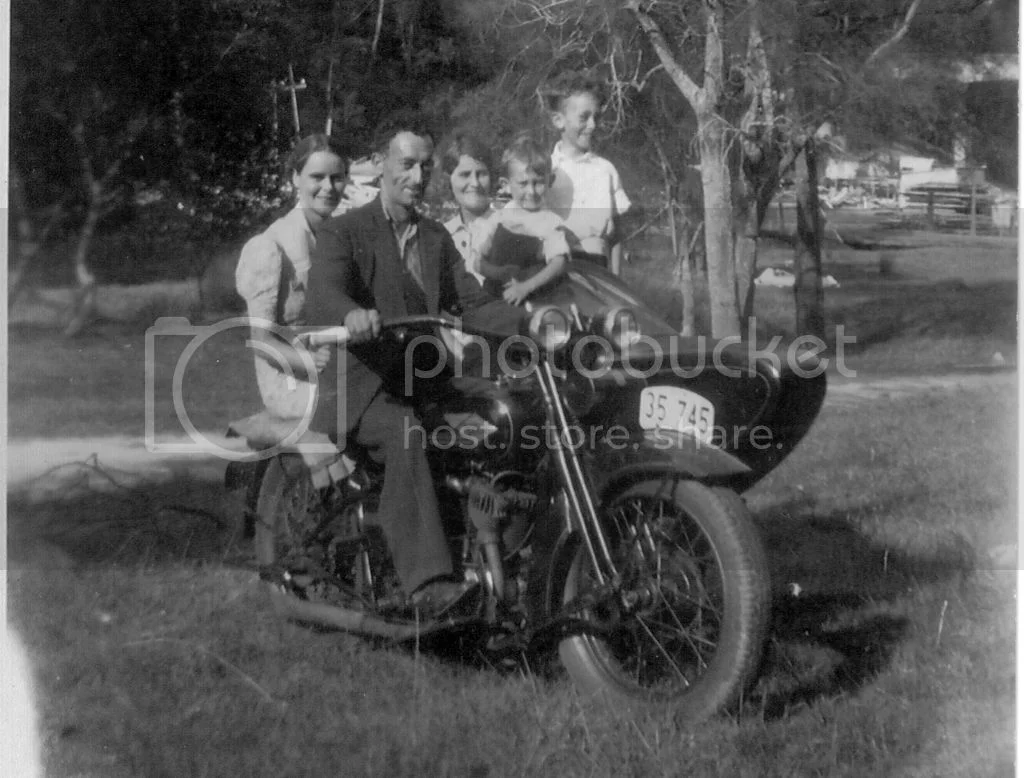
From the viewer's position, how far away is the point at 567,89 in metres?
2.83

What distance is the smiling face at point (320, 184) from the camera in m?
2.84

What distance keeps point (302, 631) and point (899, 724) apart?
1488 millimetres

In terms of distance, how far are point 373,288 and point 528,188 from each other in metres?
0.44

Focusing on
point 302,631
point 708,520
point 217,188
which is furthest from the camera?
point 302,631

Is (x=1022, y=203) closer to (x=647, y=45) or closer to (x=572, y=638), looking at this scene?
(x=647, y=45)

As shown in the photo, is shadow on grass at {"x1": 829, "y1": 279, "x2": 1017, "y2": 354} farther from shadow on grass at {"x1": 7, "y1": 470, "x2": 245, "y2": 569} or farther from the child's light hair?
shadow on grass at {"x1": 7, "y1": 470, "x2": 245, "y2": 569}

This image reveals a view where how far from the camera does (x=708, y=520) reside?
267 centimetres

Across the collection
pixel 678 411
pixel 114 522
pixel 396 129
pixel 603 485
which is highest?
pixel 396 129

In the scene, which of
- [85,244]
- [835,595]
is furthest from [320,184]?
[835,595]

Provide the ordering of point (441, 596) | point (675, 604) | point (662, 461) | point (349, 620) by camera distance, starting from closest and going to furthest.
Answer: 1. point (662, 461)
2. point (675, 604)
3. point (441, 596)
4. point (349, 620)

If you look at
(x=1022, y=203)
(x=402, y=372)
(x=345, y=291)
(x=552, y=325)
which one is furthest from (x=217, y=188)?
(x=1022, y=203)

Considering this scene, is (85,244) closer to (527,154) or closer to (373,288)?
(373,288)

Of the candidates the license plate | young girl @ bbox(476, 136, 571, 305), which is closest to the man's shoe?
the license plate

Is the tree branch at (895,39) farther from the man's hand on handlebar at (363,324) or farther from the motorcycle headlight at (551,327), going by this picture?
the man's hand on handlebar at (363,324)
